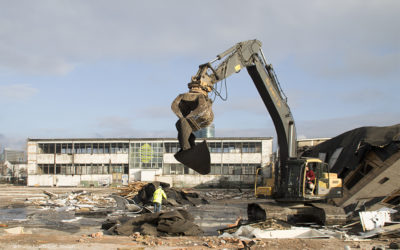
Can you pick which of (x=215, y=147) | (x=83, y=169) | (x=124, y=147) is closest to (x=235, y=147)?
(x=215, y=147)

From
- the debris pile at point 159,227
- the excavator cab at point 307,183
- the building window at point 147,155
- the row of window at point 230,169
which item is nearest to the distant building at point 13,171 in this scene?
the building window at point 147,155

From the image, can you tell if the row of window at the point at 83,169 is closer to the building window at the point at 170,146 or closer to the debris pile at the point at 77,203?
the building window at the point at 170,146

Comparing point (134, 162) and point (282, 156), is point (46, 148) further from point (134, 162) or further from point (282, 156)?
point (282, 156)

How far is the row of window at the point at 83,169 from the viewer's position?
45.4 m

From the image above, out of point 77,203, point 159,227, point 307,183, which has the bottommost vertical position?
point 77,203

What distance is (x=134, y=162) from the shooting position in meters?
45.4

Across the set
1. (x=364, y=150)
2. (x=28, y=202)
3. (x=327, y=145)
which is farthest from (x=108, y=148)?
(x=364, y=150)

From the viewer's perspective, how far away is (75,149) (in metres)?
46.8

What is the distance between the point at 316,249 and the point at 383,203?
6.70 metres

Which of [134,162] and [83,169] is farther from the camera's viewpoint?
[83,169]

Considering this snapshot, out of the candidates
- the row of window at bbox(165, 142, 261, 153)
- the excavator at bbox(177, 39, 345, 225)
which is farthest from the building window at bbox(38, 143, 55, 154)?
the excavator at bbox(177, 39, 345, 225)

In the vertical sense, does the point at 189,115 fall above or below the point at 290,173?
above

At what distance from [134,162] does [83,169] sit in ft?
20.3

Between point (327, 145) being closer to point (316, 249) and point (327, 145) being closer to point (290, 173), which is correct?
point (290, 173)
